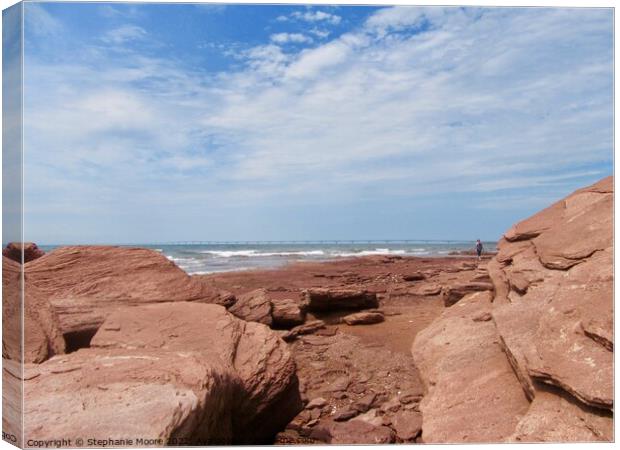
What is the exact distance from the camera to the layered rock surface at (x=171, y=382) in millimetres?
3203

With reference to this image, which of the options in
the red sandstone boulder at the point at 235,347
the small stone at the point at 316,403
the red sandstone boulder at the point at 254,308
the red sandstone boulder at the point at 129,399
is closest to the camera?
the red sandstone boulder at the point at 129,399

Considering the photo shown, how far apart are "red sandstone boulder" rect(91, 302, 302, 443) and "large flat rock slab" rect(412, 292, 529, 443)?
4.81 ft

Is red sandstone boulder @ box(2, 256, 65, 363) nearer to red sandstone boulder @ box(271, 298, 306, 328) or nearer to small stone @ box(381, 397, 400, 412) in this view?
small stone @ box(381, 397, 400, 412)

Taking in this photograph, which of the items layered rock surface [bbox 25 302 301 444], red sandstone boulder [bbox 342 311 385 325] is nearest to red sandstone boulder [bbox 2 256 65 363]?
layered rock surface [bbox 25 302 301 444]

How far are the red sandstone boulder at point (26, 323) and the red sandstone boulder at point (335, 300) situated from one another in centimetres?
578

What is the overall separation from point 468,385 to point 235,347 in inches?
89.9

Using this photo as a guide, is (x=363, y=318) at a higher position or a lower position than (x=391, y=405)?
higher

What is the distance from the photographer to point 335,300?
10.2 meters

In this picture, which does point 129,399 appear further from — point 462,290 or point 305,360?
point 462,290

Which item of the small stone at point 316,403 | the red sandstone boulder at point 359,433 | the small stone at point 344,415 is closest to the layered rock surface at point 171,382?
the small stone at point 316,403

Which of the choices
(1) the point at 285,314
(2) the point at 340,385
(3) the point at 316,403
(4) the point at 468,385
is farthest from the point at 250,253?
(4) the point at 468,385

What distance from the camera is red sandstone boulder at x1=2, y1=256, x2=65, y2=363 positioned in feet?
13.1

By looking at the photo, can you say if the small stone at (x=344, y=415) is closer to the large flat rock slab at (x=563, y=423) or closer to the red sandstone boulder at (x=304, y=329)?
the large flat rock slab at (x=563, y=423)

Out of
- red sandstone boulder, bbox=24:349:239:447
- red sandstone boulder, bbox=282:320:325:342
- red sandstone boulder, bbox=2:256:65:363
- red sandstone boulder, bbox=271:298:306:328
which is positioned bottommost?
red sandstone boulder, bbox=282:320:325:342
